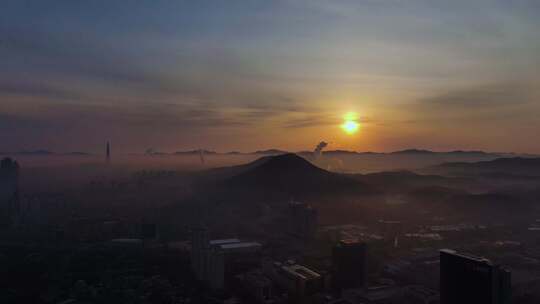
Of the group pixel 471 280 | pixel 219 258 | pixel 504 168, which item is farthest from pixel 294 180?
pixel 504 168

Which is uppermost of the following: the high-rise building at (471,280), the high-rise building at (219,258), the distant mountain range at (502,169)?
the distant mountain range at (502,169)

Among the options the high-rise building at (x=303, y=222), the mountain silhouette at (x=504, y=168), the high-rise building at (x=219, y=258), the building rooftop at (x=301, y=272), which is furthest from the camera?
the mountain silhouette at (x=504, y=168)

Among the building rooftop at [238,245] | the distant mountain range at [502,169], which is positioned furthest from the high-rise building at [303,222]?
the distant mountain range at [502,169]

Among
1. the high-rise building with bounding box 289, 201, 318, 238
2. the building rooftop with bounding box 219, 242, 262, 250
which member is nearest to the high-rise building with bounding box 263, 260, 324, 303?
the building rooftop with bounding box 219, 242, 262, 250

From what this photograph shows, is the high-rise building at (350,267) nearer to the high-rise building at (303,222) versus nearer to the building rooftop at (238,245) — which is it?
the building rooftop at (238,245)

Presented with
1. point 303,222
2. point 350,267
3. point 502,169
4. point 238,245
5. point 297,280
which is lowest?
point 238,245

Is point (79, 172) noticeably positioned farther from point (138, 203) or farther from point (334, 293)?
point (334, 293)

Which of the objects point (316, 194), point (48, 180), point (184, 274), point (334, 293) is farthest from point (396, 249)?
point (48, 180)

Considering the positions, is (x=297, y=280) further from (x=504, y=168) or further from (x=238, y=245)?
(x=504, y=168)
